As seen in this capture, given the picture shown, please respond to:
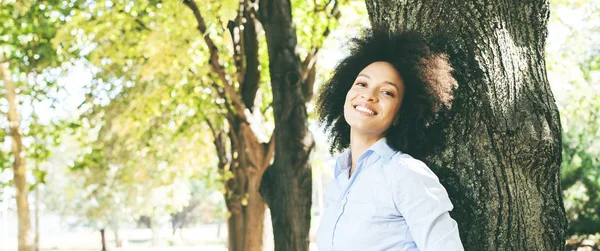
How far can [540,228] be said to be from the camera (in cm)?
308

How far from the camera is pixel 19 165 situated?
15.7 meters

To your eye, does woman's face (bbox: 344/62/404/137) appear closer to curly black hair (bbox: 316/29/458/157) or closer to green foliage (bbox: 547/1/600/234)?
curly black hair (bbox: 316/29/458/157)

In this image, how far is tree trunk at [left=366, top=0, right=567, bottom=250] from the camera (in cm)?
306

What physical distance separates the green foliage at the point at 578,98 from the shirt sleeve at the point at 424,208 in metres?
10.5

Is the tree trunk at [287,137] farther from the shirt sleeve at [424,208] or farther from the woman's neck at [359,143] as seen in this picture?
the shirt sleeve at [424,208]

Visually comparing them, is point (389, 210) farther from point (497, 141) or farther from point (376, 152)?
point (497, 141)

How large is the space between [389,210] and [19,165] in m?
14.4

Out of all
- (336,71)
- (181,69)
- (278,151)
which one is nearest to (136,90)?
(181,69)

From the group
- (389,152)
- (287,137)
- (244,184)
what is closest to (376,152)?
(389,152)

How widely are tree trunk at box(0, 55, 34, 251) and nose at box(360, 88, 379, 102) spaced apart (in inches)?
506

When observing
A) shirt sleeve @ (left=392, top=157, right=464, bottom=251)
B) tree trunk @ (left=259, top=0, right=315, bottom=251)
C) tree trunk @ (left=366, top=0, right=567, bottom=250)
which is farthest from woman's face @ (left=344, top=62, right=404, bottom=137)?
tree trunk @ (left=259, top=0, right=315, bottom=251)

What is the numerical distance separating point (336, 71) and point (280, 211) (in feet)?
14.1

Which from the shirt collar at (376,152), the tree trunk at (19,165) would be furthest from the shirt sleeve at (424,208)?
the tree trunk at (19,165)

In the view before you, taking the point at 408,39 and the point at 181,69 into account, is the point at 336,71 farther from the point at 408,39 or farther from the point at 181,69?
the point at 181,69
